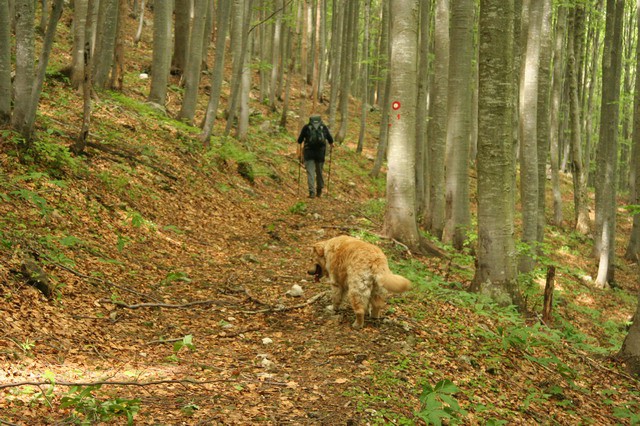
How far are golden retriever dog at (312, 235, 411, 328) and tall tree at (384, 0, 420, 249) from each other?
3.32 meters

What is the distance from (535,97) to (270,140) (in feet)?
38.1

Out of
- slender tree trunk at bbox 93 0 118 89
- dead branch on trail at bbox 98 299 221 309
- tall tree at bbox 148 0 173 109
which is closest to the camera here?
dead branch on trail at bbox 98 299 221 309

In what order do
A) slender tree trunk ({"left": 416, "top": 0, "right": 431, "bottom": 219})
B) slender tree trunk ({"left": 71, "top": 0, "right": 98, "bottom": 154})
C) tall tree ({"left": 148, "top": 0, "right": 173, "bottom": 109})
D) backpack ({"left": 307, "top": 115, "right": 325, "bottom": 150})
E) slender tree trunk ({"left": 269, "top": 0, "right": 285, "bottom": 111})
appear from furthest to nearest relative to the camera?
slender tree trunk ({"left": 269, "top": 0, "right": 285, "bottom": 111}), slender tree trunk ({"left": 416, "top": 0, "right": 431, "bottom": 219}), tall tree ({"left": 148, "top": 0, "right": 173, "bottom": 109}), backpack ({"left": 307, "top": 115, "right": 325, "bottom": 150}), slender tree trunk ({"left": 71, "top": 0, "right": 98, "bottom": 154})

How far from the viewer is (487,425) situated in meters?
4.36

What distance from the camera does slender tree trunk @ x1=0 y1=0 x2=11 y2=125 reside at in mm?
7205

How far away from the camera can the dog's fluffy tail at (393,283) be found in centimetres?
545

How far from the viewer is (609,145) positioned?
50.9ft

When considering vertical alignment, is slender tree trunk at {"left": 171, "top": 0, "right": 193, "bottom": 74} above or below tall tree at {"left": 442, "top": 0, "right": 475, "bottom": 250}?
above

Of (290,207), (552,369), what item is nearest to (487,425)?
(552,369)

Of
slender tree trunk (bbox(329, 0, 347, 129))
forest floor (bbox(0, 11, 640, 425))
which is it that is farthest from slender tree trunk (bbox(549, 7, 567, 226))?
forest floor (bbox(0, 11, 640, 425))

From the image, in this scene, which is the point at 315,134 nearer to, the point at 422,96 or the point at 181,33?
the point at 422,96

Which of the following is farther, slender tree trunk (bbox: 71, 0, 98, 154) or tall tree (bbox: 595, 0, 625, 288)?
tall tree (bbox: 595, 0, 625, 288)

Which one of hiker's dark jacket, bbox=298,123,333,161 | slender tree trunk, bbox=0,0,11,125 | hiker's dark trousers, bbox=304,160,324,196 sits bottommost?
hiker's dark trousers, bbox=304,160,324,196

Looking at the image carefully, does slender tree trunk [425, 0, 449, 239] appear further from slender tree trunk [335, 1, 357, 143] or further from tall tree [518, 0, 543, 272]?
slender tree trunk [335, 1, 357, 143]
